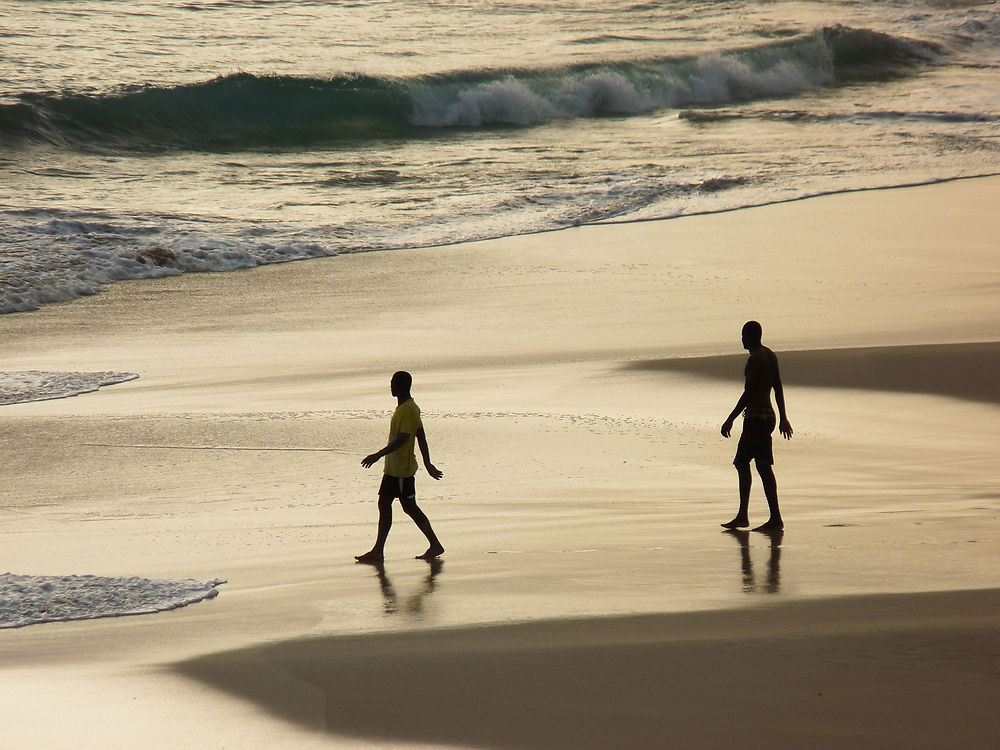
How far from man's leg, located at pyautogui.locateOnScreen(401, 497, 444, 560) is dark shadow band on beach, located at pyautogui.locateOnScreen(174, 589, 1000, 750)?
1.25m

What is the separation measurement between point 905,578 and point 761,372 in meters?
1.70

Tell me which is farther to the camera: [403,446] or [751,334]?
[751,334]

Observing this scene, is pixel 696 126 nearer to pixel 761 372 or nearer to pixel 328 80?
pixel 328 80

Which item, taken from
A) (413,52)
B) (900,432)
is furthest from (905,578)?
(413,52)

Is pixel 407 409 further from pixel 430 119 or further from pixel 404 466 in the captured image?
pixel 430 119

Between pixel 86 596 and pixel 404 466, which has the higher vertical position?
pixel 404 466

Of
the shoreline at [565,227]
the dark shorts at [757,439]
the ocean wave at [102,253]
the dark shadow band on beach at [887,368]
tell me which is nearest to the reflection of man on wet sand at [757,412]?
the dark shorts at [757,439]

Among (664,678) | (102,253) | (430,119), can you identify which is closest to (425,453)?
(664,678)

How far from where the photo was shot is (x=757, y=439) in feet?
23.2

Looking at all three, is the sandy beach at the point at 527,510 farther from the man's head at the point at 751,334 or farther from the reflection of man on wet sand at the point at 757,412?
the man's head at the point at 751,334

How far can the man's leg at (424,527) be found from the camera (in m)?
6.57

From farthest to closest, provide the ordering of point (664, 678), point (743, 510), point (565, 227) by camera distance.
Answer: point (565, 227) < point (743, 510) < point (664, 678)

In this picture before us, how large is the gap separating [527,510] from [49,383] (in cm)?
545

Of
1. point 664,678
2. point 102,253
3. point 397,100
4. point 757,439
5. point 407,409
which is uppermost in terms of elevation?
point 397,100
